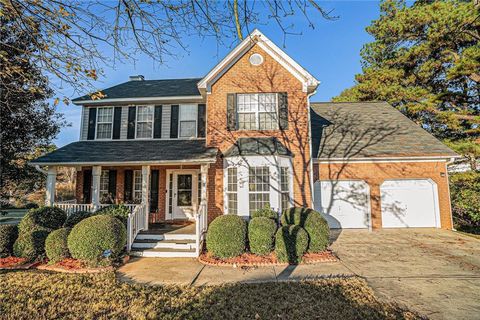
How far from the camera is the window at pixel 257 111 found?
10242mm

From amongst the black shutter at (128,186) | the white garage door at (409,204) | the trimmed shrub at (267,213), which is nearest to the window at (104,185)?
the black shutter at (128,186)

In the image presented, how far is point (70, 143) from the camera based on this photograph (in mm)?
11906

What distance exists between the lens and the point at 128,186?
1175 cm

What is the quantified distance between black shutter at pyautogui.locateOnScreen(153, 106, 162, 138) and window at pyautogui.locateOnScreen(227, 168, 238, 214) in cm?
480

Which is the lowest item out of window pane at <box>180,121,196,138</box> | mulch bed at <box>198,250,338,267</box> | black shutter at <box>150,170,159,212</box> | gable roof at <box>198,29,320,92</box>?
mulch bed at <box>198,250,338,267</box>

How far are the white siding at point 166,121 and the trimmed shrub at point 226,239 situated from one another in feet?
21.3

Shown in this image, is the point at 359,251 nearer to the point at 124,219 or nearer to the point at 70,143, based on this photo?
the point at 124,219

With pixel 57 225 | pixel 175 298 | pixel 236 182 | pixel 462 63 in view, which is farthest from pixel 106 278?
pixel 462 63

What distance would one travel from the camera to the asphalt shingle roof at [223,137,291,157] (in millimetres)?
9250

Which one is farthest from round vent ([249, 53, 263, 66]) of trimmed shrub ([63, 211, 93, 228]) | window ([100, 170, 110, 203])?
trimmed shrub ([63, 211, 93, 228])

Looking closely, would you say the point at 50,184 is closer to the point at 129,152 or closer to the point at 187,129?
the point at 129,152

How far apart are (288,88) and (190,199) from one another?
22.1ft

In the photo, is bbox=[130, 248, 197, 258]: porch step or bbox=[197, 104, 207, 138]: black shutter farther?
bbox=[197, 104, 207, 138]: black shutter

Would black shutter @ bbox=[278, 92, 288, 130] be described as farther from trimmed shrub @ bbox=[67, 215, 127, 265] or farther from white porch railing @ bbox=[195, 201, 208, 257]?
trimmed shrub @ bbox=[67, 215, 127, 265]
